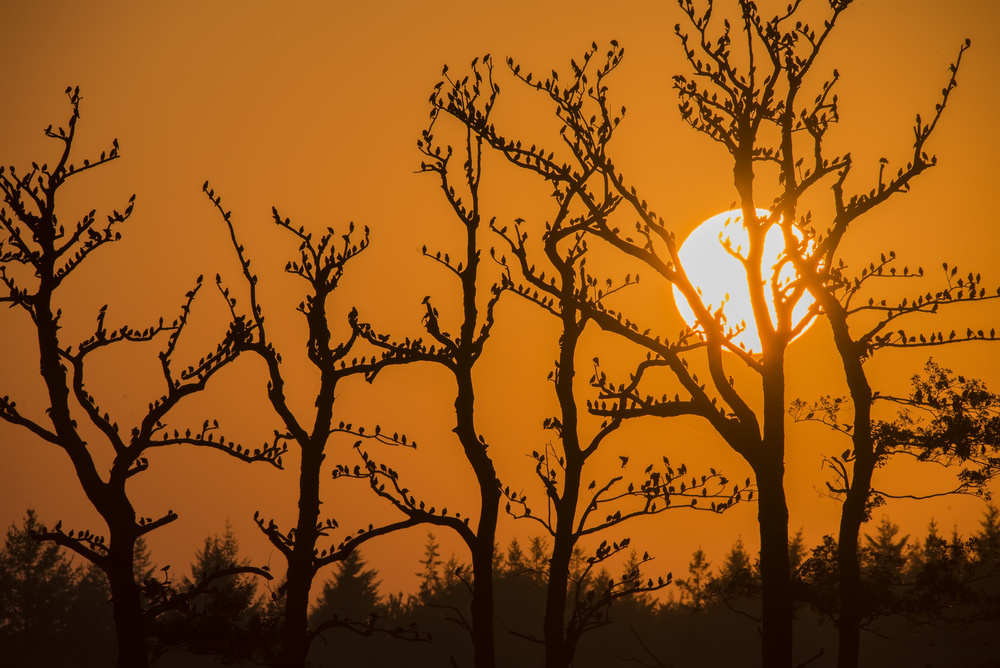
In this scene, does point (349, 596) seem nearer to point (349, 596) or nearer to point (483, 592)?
point (349, 596)

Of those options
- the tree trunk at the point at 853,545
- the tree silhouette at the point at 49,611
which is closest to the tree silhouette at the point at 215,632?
the tree trunk at the point at 853,545

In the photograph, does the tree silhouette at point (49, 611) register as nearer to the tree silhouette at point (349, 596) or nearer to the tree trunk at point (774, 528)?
the tree silhouette at point (349, 596)

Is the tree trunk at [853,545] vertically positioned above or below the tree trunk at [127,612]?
above

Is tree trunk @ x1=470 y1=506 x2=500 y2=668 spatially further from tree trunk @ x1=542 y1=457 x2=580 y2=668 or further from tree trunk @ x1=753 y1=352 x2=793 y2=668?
tree trunk @ x1=753 y1=352 x2=793 y2=668

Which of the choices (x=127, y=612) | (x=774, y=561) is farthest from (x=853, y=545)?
(x=127, y=612)

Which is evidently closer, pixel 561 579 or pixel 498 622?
pixel 561 579

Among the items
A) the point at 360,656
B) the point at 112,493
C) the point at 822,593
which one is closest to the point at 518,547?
the point at 360,656

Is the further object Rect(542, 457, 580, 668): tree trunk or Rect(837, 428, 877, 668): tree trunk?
Rect(837, 428, 877, 668): tree trunk

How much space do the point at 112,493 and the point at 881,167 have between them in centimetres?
1303

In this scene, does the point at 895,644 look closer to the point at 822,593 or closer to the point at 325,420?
the point at 822,593

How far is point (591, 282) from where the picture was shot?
51.6 ft

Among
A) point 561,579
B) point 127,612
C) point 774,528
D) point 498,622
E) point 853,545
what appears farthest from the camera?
point 498,622

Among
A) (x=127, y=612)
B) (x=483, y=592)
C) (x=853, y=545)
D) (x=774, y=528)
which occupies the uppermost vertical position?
(x=853, y=545)

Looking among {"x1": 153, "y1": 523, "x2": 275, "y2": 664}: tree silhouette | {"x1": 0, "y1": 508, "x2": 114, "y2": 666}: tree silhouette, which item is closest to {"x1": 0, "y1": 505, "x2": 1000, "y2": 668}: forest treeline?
{"x1": 0, "y1": 508, "x2": 114, "y2": 666}: tree silhouette
